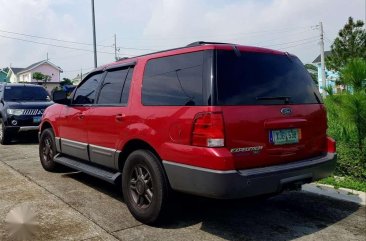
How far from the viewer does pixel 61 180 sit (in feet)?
20.4

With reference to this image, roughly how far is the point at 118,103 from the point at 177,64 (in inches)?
42.7

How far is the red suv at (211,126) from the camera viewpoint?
138 inches

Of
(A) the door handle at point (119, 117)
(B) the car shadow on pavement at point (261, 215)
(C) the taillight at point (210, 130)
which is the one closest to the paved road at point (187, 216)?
(B) the car shadow on pavement at point (261, 215)

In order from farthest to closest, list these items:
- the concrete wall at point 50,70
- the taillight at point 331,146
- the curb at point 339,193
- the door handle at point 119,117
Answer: the concrete wall at point 50,70 → the curb at point 339,193 → the door handle at point 119,117 → the taillight at point 331,146

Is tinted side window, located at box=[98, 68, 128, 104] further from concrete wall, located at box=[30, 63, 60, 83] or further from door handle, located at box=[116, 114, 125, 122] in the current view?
concrete wall, located at box=[30, 63, 60, 83]

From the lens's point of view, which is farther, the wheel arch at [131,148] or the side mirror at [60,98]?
Answer: the side mirror at [60,98]

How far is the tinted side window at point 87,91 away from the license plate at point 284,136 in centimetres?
263

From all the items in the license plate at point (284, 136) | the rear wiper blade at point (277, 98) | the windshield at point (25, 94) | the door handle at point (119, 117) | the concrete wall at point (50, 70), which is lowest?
the license plate at point (284, 136)

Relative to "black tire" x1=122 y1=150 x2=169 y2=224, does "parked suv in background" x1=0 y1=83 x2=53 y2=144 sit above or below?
above

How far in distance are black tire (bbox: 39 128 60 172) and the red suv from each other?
6.56ft

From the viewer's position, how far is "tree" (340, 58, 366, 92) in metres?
5.89

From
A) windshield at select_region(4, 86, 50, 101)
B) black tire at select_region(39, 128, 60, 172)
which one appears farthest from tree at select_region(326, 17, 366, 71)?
black tire at select_region(39, 128, 60, 172)

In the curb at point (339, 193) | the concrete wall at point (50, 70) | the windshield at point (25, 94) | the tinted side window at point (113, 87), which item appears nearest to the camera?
the tinted side window at point (113, 87)

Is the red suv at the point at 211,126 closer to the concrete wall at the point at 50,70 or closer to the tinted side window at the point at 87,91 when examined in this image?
the tinted side window at the point at 87,91
